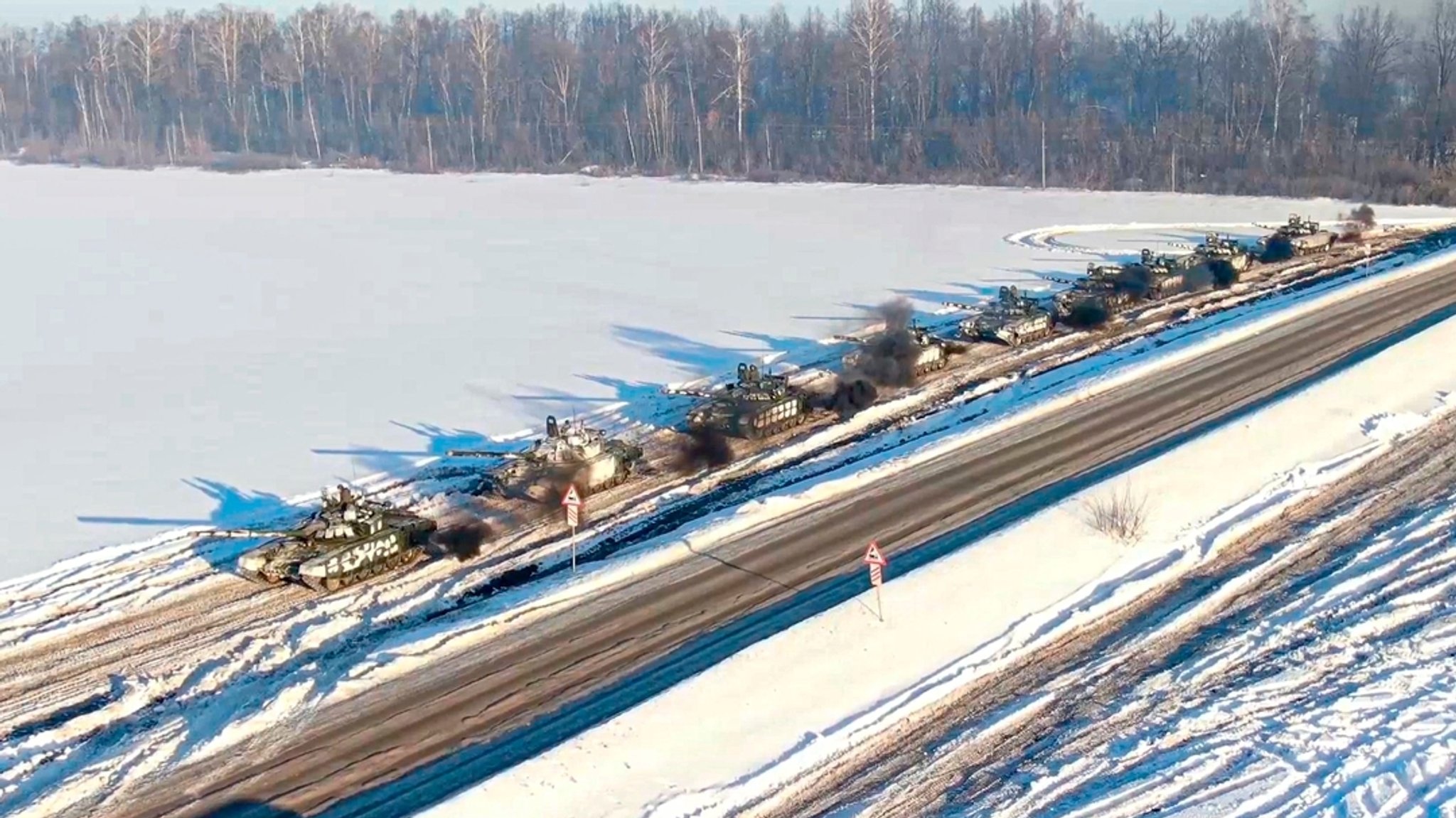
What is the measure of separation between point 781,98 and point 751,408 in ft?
342

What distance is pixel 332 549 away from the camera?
26328 millimetres

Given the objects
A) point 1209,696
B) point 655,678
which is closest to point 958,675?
point 1209,696

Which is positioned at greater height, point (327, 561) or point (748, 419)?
point (748, 419)

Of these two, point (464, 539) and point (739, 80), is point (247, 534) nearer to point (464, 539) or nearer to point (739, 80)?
point (464, 539)

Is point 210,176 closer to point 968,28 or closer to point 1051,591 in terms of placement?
point 968,28

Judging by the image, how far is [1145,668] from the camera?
868 inches

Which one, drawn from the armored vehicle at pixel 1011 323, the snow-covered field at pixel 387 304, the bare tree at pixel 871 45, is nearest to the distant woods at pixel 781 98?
the bare tree at pixel 871 45

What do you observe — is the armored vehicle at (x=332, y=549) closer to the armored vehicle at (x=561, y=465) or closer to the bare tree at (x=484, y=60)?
the armored vehicle at (x=561, y=465)

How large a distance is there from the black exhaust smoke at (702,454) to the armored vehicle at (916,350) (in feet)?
24.4

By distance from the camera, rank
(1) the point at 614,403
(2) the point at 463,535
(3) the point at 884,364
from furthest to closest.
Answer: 1. (3) the point at 884,364
2. (1) the point at 614,403
3. (2) the point at 463,535

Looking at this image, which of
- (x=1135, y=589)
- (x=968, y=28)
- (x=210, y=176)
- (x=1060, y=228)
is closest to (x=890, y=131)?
(x=968, y=28)

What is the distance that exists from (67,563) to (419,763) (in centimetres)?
1261

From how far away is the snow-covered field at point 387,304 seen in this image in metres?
35.4

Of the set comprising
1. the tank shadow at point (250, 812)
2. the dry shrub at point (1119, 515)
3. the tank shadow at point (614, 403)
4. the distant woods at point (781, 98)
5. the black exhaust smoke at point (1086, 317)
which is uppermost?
the distant woods at point (781, 98)
